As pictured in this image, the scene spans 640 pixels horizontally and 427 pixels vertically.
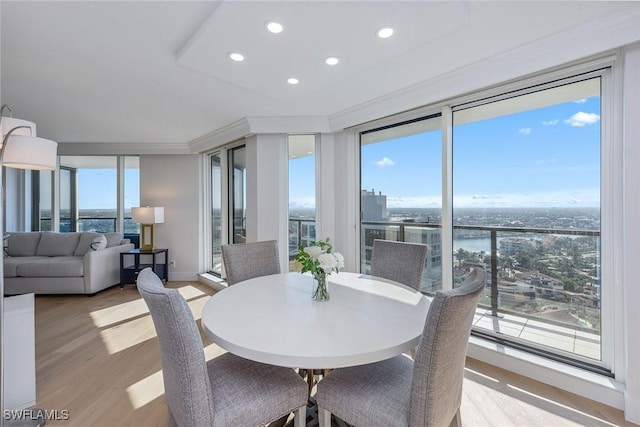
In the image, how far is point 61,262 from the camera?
4.12 metres

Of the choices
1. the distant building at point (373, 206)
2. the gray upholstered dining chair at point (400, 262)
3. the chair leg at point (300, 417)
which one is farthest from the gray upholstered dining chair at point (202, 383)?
the distant building at point (373, 206)

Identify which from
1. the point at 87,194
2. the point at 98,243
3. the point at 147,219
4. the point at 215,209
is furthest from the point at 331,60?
the point at 87,194

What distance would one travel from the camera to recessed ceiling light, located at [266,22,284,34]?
1.69m

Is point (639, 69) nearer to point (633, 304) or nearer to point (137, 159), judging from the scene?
point (633, 304)

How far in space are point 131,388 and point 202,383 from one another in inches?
57.5

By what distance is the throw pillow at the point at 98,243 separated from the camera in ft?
14.3

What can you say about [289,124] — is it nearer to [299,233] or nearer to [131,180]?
[299,233]

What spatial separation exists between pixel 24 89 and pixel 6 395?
2726 millimetres

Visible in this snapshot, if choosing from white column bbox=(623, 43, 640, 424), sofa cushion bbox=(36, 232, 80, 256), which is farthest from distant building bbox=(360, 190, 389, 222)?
sofa cushion bbox=(36, 232, 80, 256)

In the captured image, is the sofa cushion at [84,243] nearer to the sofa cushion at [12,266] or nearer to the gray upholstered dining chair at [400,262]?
the sofa cushion at [12,266]

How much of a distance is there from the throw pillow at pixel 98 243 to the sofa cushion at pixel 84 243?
161 millimetres

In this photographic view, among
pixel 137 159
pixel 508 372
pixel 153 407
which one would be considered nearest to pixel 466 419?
pixel 508 372

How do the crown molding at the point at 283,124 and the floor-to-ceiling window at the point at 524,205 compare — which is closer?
the floor-to-ceiling window at the point at 524,205

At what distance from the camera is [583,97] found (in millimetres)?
2119
